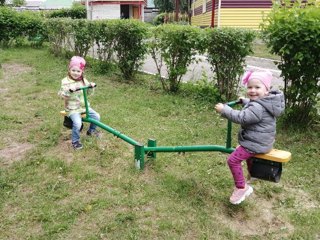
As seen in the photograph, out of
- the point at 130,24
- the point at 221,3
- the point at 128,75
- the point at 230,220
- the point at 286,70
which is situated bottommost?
the point at 230,220

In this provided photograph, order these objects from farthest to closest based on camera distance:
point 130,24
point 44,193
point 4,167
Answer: point 130,24 → point 4,167 → point 44,193

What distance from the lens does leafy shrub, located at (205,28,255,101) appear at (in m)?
6.18

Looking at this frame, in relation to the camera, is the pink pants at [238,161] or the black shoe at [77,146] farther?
the black shoe at [77,146]

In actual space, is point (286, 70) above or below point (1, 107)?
above

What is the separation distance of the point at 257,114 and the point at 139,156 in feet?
5.02

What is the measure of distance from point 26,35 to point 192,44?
39.8 feet

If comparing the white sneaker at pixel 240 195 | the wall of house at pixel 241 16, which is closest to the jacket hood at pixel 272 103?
the white sneaker at pixel 240 195

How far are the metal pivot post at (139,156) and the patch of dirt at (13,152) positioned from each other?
1.49m

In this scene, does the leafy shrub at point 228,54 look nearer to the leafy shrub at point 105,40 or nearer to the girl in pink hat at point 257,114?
the girl in pink hat at point 257,114

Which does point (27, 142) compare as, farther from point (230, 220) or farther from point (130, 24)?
point (130, 24)

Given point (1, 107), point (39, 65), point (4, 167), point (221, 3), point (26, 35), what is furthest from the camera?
point (221, 3)

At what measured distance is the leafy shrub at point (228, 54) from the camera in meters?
6.18

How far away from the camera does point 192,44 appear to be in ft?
23.0

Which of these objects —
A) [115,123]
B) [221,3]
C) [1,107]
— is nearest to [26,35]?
[221,3]
